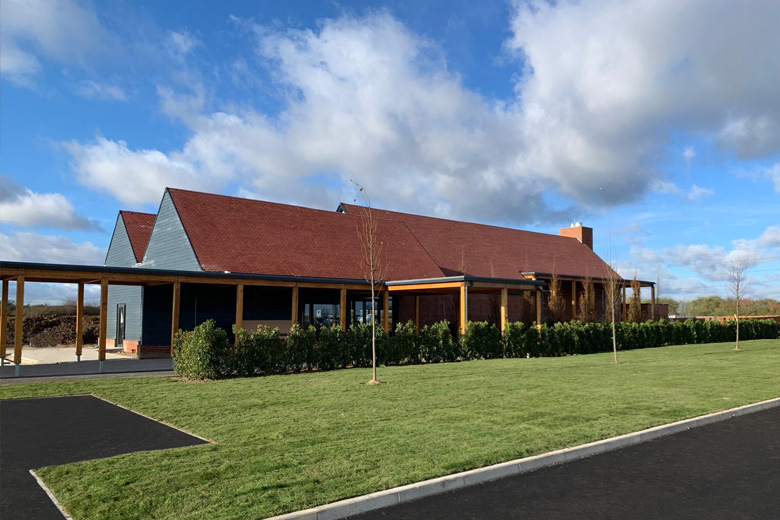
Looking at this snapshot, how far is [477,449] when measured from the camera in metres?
6.85

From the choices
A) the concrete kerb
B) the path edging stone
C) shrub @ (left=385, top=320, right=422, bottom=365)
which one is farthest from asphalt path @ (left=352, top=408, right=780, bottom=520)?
shrub @ (left=385, top=320, right=422, bottom=365)

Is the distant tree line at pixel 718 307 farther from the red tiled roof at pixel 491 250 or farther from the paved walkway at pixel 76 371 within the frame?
the paved walkway at pixel 76 371

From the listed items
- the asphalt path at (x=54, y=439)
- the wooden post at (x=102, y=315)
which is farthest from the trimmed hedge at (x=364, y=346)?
the asphalt path at (x=54, y=439)

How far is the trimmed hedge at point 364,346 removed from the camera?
15125 mm

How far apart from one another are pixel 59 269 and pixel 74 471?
40.8 ft

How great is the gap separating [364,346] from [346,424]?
9490 mm

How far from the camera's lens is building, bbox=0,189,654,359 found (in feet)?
66.8

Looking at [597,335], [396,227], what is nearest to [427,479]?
[597,335]

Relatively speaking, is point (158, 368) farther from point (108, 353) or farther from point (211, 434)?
point (211, 434)

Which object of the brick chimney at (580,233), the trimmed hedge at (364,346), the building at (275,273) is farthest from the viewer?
the brick chimney at (580,233)

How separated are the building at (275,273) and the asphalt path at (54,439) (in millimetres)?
7408

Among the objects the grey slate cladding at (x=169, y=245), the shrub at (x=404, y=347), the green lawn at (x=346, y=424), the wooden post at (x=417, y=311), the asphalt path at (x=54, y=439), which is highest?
the grey slate cladding at (x=169, y=245)

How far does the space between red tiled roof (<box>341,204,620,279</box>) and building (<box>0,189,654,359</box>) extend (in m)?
0.13

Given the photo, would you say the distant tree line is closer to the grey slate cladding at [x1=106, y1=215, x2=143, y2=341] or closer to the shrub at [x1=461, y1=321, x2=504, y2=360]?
the shrub at [x1=461, y1=321, x2=504, y2=360]
